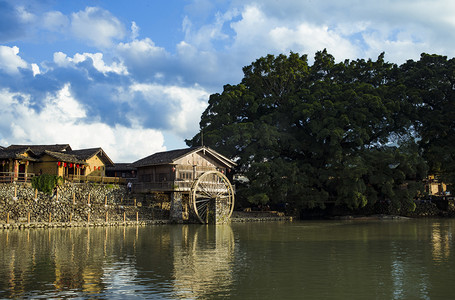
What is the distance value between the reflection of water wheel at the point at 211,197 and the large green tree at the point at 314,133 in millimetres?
3039

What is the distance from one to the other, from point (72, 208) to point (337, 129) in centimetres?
2414

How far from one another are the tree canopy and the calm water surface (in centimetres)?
1777

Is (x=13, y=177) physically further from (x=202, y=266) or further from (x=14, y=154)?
(x=202, y=266)

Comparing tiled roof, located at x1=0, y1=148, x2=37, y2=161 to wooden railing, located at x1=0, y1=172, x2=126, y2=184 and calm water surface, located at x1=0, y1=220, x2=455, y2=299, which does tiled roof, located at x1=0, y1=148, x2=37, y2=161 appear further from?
calm water surface, located at x1=0, y1=220, x2=455, y2=299

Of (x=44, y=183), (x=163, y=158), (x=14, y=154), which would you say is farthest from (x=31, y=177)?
(x=163, y=158)

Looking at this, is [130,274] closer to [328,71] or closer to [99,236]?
[99,236]

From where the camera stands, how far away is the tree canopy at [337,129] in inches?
1564

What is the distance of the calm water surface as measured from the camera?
10836 mm

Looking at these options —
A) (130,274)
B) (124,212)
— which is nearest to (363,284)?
(130,274)

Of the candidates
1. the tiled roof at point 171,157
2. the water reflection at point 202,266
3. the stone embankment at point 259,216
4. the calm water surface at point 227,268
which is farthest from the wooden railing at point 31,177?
the water reflection at point 202,266

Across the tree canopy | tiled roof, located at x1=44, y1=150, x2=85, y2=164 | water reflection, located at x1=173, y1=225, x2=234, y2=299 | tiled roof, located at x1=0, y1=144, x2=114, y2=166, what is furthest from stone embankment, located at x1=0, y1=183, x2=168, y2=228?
water reflection, located at x1=173, y1=225, x2=234, y2=299

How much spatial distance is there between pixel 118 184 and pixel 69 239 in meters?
14.9

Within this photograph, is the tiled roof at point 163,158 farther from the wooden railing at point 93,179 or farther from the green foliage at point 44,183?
the green foliage at point 44,183

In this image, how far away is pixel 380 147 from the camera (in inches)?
1705
